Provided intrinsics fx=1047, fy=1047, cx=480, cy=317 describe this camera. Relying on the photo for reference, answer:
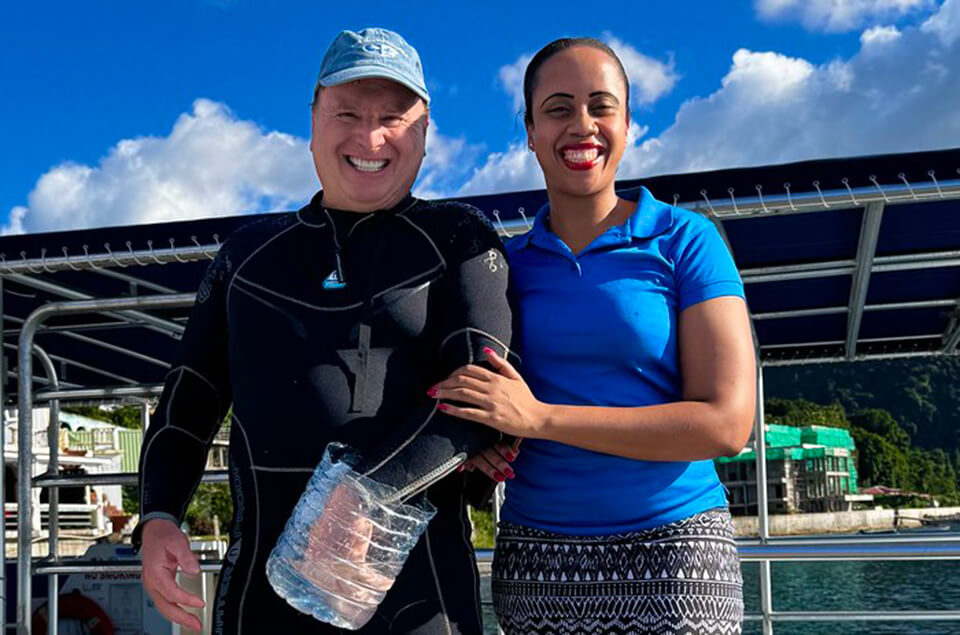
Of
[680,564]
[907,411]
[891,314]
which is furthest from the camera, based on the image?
[907,411]

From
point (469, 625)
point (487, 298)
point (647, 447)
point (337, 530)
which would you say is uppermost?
point (487, 298)

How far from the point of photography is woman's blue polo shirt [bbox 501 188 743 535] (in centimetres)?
169

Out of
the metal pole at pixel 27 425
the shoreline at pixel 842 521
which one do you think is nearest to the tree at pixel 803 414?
the shoreline at pixel 842 521

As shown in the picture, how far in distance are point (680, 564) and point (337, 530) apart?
54cm

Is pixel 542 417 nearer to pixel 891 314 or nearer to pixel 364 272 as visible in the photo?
pixel 364 272

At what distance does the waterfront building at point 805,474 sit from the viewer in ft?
220

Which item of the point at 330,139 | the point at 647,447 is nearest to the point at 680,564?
the point at 647,447

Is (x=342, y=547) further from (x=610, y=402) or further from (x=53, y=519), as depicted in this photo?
(x=53, y=519)

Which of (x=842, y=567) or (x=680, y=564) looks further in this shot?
(x=842, y=567)

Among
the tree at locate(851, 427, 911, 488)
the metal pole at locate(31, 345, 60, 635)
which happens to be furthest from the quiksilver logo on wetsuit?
the tree at locate(851, 427, 911, 488)

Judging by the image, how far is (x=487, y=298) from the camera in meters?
1.69

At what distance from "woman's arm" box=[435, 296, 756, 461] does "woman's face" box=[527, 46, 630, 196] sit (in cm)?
32

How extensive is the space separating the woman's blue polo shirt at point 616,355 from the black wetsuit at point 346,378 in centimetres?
11

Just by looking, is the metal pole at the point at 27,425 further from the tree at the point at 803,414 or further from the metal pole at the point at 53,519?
the tree at the point at 803,414
